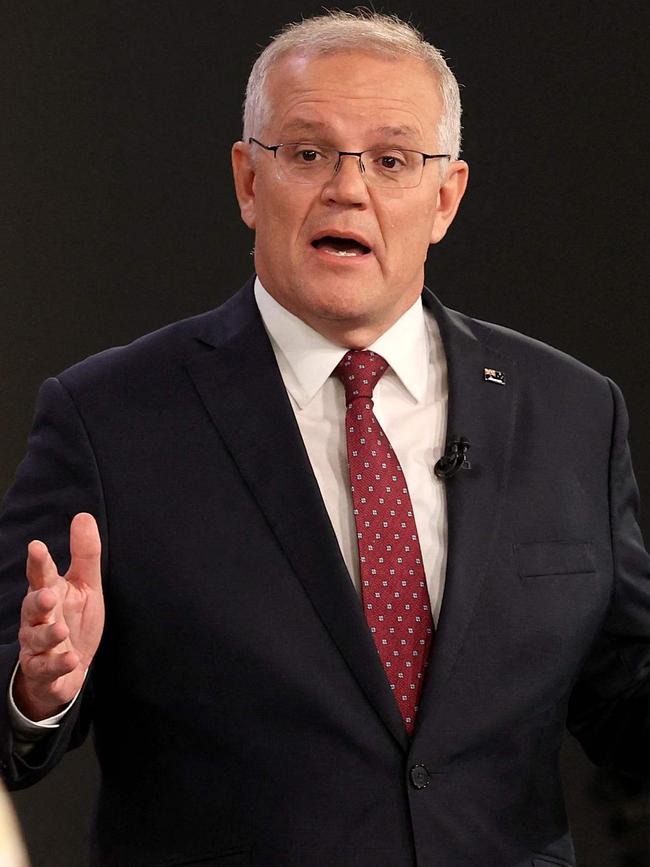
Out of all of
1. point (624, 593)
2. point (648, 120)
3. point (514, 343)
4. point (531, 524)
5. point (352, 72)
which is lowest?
point (624, 593)

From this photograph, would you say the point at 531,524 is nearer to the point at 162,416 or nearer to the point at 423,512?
the point at 423,512

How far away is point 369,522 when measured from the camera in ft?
6.92

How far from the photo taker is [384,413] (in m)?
2.24

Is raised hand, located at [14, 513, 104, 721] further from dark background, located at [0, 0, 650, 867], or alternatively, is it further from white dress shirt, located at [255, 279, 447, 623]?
dark background, located at [0, 0, 650, 867]

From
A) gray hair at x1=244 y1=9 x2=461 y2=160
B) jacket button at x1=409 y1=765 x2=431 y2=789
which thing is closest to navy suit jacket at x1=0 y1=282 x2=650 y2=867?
jacket button at x1=409 y1=765 x2=431 y2=789

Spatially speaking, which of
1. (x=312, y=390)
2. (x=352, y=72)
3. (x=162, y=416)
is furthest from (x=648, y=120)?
(x=162, y=416)

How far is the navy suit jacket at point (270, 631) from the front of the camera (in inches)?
79.2

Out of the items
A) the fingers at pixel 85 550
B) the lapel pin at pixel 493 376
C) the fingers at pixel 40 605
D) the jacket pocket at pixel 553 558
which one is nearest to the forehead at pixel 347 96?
the lapel pin at pixel 493 376

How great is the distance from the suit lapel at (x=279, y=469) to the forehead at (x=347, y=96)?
0.31 metres

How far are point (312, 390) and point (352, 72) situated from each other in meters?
0.49

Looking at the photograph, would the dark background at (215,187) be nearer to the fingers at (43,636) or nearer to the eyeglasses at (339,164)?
the eyeglasses at (339,164)

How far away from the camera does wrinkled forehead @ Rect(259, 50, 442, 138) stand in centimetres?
218

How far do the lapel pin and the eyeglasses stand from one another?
0.33 metres

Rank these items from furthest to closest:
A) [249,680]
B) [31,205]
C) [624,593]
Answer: [31,205], [624,593], [249,680]
